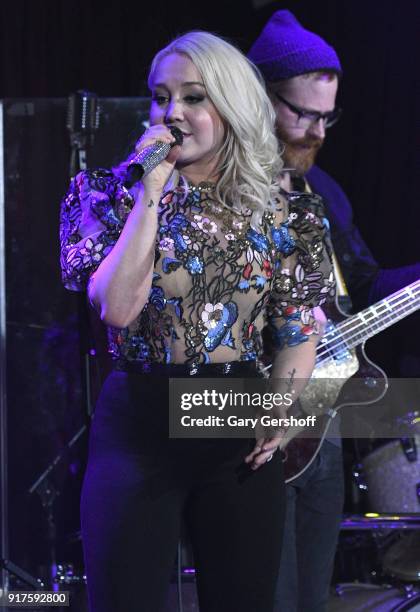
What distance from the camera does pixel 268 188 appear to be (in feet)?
6.35

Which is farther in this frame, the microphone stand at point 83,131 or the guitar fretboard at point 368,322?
the microphone stand at point 83,131

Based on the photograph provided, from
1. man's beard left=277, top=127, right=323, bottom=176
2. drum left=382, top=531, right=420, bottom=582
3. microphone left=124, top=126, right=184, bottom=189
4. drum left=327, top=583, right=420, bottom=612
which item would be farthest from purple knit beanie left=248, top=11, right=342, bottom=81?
drum left=327, top=583, right=420, bottom=612

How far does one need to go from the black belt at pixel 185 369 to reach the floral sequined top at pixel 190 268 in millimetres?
11

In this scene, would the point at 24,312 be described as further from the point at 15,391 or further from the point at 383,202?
the point at 383,202

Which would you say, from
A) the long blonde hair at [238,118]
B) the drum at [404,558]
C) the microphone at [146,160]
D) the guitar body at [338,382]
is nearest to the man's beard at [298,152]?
the guitar body at [338,382]

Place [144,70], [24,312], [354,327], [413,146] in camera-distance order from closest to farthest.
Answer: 1. [354,327]
2. [24,312]
3. [413,146]
4. [144,70]

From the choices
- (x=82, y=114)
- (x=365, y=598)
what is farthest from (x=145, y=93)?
(x=365, y=598)

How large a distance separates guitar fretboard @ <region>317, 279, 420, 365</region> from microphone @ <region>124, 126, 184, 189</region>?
1.02 meters

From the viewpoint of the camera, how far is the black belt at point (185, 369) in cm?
174

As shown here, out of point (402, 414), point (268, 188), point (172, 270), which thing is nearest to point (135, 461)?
point (172, 270)

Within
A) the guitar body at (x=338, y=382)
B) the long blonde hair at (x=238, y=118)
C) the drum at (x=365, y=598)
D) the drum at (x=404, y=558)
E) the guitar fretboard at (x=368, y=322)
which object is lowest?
the drum at (x=365, y=598)

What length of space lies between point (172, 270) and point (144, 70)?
7.58 ft

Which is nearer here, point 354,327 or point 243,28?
point 354,327

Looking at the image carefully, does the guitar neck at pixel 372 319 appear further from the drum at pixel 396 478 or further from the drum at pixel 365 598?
the drum at pixel 365 598
